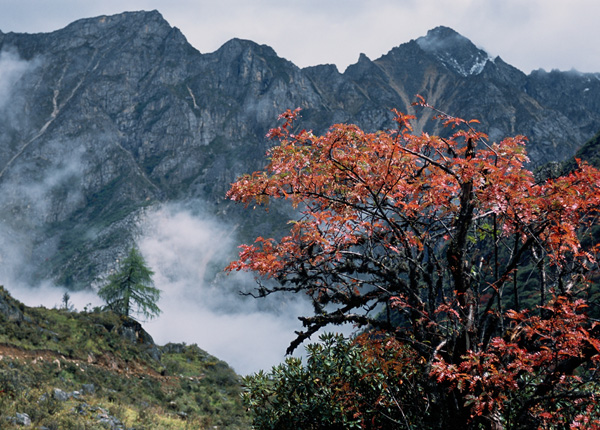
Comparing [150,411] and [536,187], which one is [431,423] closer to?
[536,187]

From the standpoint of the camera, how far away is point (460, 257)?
522 centimetres

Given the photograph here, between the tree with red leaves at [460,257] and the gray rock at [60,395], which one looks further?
the gray rock at [60,395]

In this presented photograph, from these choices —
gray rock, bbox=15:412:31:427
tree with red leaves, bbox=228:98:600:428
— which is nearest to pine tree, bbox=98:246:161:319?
gray rock, bbox=15:412:31:427

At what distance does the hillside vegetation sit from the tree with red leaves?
32.7 ft

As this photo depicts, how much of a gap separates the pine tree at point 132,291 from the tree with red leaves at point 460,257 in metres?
37.5

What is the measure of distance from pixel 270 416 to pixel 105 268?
170318 millimetres

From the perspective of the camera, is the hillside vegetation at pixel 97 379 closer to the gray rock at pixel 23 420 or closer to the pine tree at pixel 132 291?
the gray rock at pixel 23 420

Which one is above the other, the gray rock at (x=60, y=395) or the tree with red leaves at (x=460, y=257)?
the gray rock at (x=60, y=395)

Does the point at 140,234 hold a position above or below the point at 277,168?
above

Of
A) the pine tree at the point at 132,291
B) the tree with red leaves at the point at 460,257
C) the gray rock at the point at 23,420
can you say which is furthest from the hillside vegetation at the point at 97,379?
the tree with red leaves at the point at 460,257


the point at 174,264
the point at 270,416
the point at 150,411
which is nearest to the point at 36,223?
the point at 174,264

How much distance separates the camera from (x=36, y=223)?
182 metres

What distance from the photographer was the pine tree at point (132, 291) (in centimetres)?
3956

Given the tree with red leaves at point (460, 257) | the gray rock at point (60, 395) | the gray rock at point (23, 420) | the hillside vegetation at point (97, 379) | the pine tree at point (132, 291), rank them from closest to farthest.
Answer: the tree with red leaves at point (460, 257) < the gray rock at point (23, 420) < the hillside vegetation at point (97, 379) < the gray rock at point (60, 395) < the pine tree at point (132, 291)
